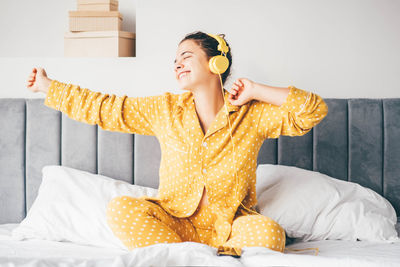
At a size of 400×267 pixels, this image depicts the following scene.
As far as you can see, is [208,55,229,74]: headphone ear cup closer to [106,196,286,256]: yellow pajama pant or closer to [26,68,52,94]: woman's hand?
[106,196,286,256]: yellow pajama pant

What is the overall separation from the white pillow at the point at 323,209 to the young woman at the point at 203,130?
0.15 metres

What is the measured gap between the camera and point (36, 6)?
2.10m

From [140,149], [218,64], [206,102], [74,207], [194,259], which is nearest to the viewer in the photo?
[194,259]

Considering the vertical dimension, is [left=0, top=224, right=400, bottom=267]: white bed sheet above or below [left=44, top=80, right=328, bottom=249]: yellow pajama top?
below

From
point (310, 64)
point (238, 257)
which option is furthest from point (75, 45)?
point (238, 257)

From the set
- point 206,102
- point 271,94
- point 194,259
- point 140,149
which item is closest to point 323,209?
point 271,94

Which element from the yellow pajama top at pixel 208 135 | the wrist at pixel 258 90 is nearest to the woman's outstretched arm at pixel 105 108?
the yellow pajama top at pixel 208 135

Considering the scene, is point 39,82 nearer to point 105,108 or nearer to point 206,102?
point 105,108

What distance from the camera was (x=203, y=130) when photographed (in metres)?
1.42

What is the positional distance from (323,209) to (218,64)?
739 millimetres

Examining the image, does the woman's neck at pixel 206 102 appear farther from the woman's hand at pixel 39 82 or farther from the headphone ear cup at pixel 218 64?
the woman's hand at pixel 39 82

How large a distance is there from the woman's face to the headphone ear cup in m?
0.05

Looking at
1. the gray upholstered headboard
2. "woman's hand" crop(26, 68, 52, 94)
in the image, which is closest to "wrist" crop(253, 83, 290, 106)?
the gray upholstered headboard

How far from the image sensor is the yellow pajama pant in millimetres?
1204
